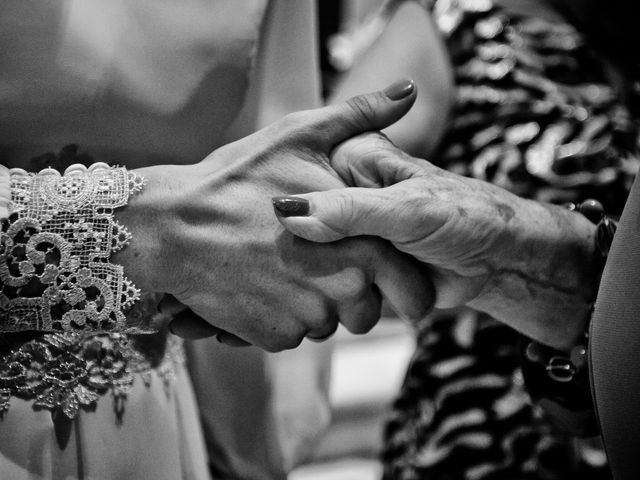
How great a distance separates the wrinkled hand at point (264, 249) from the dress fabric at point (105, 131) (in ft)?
0.15

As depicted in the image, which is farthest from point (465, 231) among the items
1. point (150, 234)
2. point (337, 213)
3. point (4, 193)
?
point (4, 193)

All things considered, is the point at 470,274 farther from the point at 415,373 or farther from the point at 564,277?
the point at 415,373

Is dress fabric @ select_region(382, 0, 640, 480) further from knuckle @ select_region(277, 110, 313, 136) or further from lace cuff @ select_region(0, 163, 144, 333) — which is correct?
lace cuff @ select_region(0, 163, 144, 333)

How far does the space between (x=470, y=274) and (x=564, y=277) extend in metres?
0.10

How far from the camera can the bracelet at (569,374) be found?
0.78 meters

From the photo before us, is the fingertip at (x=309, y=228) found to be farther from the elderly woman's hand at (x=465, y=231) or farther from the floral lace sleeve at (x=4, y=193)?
the floral lace sleeve at (x=4, y=193)

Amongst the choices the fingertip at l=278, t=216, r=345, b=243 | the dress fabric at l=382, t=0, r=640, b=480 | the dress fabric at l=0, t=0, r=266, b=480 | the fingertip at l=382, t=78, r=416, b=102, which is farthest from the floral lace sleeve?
the dress fabric at l=382, t=0, r=640, b=480

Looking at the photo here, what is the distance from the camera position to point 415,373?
1.14 metres

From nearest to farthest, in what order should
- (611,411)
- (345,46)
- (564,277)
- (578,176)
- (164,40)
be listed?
(611,411) → (164,40) → (564,277) → (578,176) → (345,46)

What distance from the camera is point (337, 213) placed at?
2.22 feet

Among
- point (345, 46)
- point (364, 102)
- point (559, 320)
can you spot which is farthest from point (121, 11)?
point (345, 46)

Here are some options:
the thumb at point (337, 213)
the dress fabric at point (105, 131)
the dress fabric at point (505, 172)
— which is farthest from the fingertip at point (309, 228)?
the dress fabric at point (505, 172)

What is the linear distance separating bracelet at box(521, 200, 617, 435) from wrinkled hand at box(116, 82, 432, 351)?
0.15 m

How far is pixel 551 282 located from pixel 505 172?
338 millimetres
